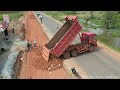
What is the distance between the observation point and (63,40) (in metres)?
19.8

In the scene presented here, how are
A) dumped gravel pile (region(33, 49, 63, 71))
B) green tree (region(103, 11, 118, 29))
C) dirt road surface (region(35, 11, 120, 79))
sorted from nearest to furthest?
1. dirt road surface (region(35, 11, 120, 79))
2. dumped gravel pile (region(33, 49, 63, 71))
3. green tree (region(103, 11, 118, 29))

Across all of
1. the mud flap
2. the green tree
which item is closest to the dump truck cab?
the mud flap

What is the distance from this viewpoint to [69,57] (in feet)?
67.8

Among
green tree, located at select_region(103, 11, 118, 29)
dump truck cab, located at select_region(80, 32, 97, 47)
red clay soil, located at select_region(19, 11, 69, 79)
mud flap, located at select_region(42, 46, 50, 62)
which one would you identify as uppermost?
dump truck cab, located at select_region(80, 32, 97, 47)

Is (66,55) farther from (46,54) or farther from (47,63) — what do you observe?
(47,63)

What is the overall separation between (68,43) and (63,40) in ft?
1.76

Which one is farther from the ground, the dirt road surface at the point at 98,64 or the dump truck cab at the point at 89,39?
the dump truck cab at the point at 89,39

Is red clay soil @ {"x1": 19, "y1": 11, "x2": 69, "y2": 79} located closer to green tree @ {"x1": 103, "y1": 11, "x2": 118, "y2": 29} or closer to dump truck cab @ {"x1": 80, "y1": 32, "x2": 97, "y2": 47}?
dump truck cab @ {"x1": 80, "y1": 32, "x2": 97, "y2": 47}

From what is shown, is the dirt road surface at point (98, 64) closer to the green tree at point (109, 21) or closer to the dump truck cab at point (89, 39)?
the dump truck cab at point (89, 39)

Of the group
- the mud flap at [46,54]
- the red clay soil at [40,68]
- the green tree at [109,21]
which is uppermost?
the mud flap at [46,54]

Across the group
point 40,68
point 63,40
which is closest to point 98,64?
point 63,40

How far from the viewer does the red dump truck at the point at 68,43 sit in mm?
19656

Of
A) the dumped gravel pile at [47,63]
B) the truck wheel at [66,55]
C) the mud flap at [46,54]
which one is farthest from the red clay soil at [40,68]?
the truck wheel at [66,55]

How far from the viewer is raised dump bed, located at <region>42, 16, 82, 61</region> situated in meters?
19.5
